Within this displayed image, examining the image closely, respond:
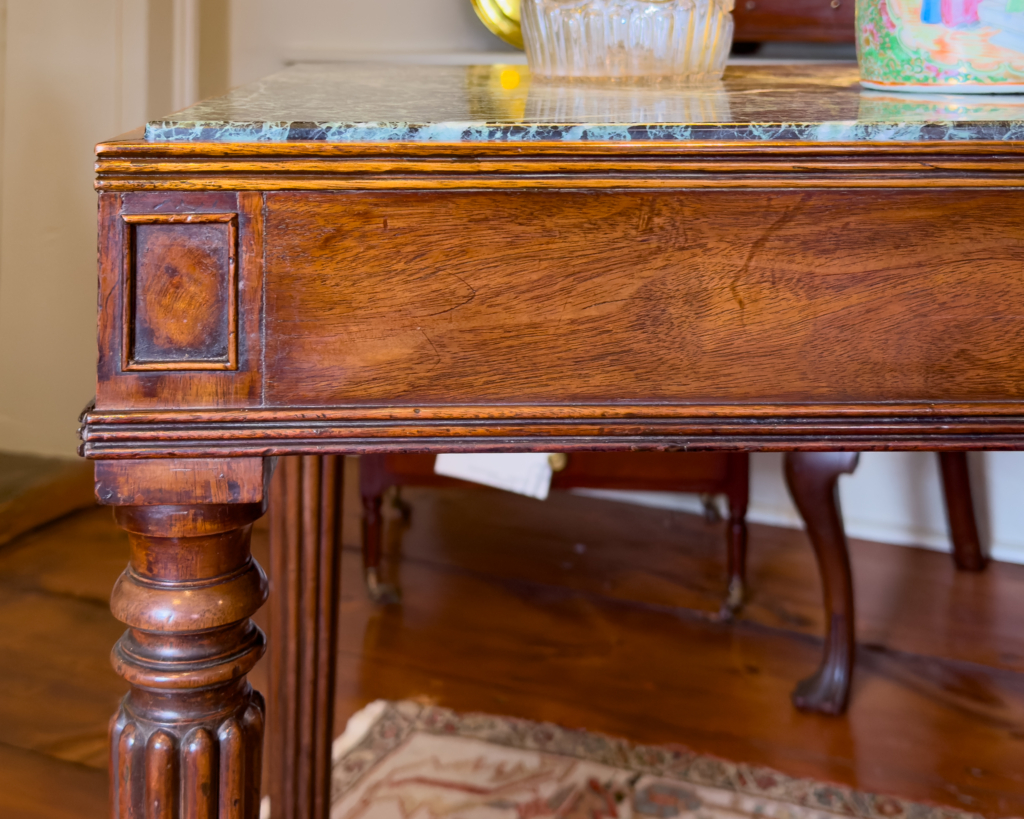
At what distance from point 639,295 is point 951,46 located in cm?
32

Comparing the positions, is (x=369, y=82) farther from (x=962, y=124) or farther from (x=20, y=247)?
(x=20, y=247)

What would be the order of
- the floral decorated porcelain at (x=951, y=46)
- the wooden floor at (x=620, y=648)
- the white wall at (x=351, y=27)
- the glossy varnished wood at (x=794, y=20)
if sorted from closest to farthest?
the floral decorated porcelain at (x=951, y=46) < the wooden floor at (x=620, y=648) < the glossy varnished wood at (x=794, y=20) < the white wall at (x=351, y=27)

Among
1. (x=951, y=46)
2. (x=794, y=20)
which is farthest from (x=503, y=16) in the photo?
(x=794, y=20)

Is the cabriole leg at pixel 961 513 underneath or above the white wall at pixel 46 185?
underneath

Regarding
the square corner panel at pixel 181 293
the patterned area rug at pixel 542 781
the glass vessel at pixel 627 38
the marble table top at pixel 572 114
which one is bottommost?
the patterned area rug at pixel 542 781

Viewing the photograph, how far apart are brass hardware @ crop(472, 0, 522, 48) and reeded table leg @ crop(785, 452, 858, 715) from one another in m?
0.63

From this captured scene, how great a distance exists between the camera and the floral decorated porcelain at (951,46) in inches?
24.5

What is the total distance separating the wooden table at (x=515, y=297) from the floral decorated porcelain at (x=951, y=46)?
6.0 inches

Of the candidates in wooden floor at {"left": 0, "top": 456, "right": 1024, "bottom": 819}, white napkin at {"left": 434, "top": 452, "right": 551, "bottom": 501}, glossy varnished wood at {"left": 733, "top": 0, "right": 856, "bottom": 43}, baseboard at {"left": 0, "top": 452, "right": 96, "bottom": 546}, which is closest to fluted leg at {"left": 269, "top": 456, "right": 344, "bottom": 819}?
wooden floor at {"left": 0, "top": 456, "right": 1024, "bottom": 819}

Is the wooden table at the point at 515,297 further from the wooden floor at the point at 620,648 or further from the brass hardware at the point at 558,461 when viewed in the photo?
the brass hardware at the point at 558,461

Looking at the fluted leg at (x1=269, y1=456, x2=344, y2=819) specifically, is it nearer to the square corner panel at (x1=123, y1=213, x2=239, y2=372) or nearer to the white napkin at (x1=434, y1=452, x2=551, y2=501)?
the square corner panel at (x1=123, y1=213, x2=239, y2=372)

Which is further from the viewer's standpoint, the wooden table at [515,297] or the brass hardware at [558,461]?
the brass hardware at [558,461]

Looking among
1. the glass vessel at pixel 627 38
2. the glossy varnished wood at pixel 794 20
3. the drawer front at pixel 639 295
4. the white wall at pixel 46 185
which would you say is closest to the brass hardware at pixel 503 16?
the glass vessel at pixel 627 38

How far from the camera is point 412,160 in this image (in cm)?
44
